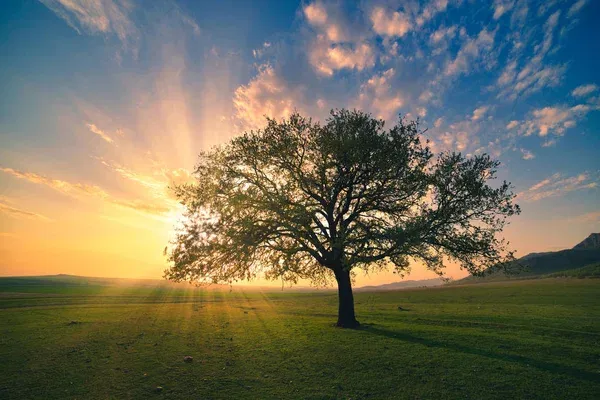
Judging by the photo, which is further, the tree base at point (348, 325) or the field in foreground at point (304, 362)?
the tree base at point (348, 325)

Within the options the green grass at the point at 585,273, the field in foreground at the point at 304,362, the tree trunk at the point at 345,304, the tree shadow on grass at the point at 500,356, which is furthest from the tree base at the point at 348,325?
the green grass at the point at 585,273

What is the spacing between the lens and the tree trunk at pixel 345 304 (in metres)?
26.2

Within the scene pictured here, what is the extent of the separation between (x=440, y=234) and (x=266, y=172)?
15.8 metres

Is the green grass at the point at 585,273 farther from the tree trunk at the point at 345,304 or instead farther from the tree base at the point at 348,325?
the tree trunk at the point at 345,304

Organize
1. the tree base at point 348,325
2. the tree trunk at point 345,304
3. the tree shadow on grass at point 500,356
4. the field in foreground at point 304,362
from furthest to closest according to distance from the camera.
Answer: the tree trunk at point 345,304
the tree base at point 348,325
the tree shadow on grass at point 500,356
the field in foreground at point 304,362

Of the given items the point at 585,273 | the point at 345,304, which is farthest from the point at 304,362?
the point at 585,273

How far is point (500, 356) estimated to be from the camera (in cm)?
1706

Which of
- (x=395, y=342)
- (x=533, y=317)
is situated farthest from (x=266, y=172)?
(x=533, y=317)

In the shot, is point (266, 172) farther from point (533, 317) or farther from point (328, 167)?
point (533, 317)

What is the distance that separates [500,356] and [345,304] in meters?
12.4

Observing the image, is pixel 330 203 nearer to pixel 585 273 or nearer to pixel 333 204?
pixel 333 204

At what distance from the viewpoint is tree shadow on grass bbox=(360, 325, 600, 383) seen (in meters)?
14.4

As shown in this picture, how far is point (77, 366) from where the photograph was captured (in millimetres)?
15266

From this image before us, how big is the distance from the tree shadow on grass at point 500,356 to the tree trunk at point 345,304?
243 cm
